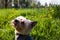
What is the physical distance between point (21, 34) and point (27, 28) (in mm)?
137

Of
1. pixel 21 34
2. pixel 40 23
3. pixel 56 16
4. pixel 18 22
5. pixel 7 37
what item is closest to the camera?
pixel 18 22

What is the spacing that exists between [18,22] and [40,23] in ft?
14.0

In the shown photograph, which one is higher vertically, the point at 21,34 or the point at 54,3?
the point at 21,34

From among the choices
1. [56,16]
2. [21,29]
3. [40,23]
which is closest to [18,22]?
[21,29]

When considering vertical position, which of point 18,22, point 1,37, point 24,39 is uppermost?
point 18,22

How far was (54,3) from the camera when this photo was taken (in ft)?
28.4

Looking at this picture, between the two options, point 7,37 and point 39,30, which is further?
point 39,30

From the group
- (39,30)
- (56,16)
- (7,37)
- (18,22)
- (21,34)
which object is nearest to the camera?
(18,22)

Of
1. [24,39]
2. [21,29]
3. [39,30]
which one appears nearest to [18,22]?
[21,29]

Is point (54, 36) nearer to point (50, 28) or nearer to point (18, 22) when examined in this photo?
point (50, 28)

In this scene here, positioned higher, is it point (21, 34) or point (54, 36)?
point (21, 34)

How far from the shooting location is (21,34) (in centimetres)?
260

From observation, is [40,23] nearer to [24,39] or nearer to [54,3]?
[54,3]

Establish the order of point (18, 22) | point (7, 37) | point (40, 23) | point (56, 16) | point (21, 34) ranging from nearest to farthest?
point (18, 22) < point (21, 34) < point (7, 37) < point (40, 23) < point (56, 16)
